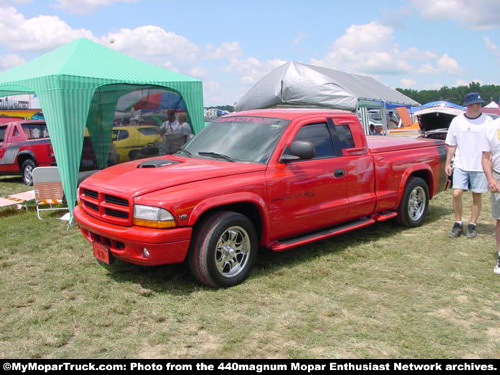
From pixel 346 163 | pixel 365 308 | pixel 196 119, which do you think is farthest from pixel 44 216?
pixel 365 308

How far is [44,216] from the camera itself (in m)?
7.92

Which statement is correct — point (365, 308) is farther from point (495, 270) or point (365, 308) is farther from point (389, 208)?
point (389, 208)

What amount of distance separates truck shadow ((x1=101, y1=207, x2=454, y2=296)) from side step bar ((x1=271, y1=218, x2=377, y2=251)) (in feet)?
1.04

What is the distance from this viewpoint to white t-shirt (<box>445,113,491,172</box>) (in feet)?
19.8

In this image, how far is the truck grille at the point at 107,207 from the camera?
4234mm

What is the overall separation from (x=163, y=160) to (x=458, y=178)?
4023 mm

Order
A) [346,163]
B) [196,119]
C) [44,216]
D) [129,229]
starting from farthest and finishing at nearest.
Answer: [196,119]
[44,216]
[346,163]
[129,229]

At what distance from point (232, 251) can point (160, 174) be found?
1.05m

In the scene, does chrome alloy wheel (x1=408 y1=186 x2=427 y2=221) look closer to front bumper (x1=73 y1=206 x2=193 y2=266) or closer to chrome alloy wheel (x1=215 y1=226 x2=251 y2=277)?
chrome alloy wheel (x1=215 y1=226 x2=251 y2=277)

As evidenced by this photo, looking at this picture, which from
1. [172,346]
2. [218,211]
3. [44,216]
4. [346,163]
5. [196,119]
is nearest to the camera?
[172,346]

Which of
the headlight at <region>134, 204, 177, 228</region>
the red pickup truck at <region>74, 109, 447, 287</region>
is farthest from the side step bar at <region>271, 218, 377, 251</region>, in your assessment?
the headlight at <region>134, 204, 177, 228</region>

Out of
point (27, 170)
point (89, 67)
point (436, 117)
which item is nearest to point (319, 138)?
point (89, 67)

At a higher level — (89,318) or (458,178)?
(458,178)

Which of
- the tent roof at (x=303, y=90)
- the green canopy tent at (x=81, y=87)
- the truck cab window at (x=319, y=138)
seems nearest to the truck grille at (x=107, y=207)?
the truck cab window at (x=319, y=138)
